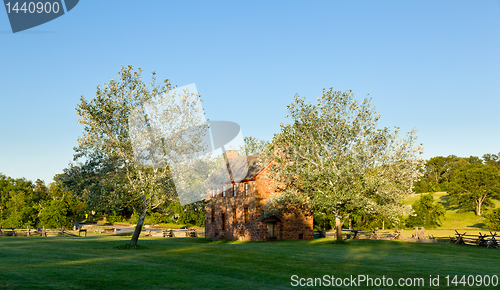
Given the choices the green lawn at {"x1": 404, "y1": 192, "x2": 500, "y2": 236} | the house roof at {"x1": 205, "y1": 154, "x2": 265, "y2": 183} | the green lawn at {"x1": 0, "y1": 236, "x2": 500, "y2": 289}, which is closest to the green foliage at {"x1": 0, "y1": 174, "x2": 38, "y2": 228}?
the house roof at {"x1": 205, "y1": 154, "x2": 265, "y2": 183}

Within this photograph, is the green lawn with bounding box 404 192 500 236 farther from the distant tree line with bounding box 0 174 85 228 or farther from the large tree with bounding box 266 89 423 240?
the distant tree line with bounding box 0 174 85 228

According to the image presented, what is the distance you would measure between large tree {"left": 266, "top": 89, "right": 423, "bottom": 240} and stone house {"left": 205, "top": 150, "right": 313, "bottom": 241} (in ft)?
16.4

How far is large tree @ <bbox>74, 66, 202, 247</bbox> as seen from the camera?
27672 mm

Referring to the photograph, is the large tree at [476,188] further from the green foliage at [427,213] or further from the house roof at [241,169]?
the house roof at [241,169]

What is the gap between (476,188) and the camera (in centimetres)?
8388

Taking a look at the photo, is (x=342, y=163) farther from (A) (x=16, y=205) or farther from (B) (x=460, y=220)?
(A) (x=16, y=205)

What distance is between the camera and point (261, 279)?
15734 millimetres

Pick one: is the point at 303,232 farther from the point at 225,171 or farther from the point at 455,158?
the point at 455,158

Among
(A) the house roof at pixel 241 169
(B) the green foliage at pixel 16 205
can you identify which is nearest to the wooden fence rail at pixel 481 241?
(A) the house roof at pixel 241 169

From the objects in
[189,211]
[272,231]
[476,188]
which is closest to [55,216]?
[189,211]

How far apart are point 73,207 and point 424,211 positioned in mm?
65736

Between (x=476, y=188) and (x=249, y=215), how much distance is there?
214 ft

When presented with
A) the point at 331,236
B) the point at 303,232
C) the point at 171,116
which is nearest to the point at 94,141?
the point at 171,116

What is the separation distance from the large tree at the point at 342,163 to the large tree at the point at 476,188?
60289mm
